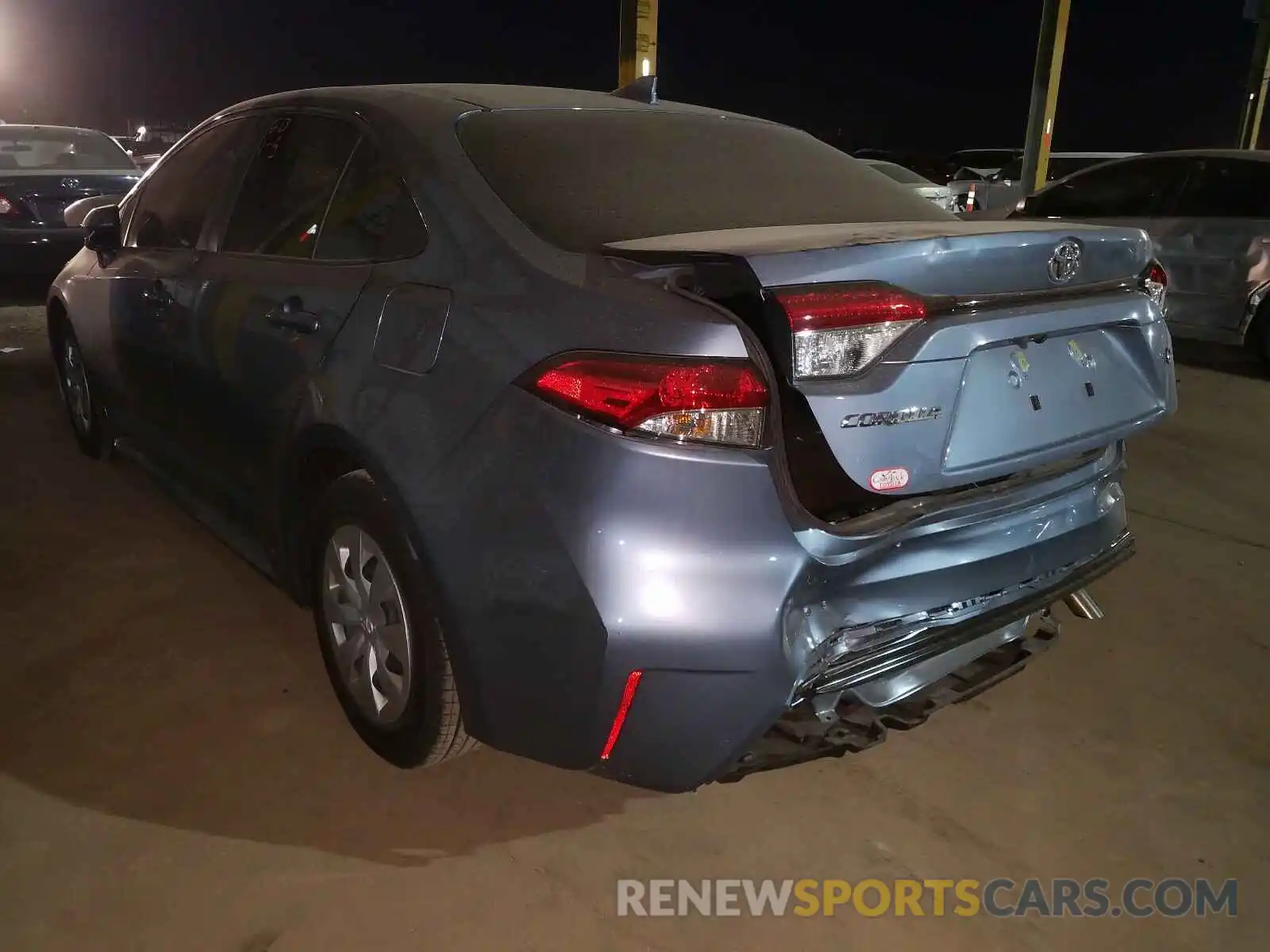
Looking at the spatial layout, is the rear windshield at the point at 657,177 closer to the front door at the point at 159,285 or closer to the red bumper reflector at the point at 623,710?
the red bumper reflector at the point at 623,710

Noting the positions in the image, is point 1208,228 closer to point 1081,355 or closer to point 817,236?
point 1081,355

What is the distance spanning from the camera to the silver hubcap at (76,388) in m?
4.34

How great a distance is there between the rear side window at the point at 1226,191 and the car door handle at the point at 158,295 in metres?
6.60

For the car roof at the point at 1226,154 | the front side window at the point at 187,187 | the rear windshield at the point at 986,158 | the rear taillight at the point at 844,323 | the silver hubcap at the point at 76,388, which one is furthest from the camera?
the rear windshield at the point at 986,158

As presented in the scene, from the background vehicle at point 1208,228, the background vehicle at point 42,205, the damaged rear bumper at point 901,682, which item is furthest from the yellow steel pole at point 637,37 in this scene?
the damaged rear bumper at point 901,682

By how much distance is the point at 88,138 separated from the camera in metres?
9.44

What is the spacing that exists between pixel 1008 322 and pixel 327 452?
152 centimetres

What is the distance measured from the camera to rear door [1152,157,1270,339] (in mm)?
6645

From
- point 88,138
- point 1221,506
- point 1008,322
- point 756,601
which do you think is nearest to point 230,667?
point 756,601

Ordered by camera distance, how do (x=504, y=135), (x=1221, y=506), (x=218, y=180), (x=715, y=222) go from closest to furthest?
(x=715, y=222) → (x=504, y=135) → (x=218, y=180) → (x=1221, y=506)

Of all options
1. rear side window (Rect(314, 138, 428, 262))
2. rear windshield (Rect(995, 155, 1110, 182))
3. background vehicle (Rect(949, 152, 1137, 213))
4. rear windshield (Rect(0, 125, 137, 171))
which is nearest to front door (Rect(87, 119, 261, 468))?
rear side window (Rect(314, 138, 428, 262))

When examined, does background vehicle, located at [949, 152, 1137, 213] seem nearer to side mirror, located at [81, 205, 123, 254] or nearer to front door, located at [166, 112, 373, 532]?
side mirror, located at [81, 205, 123, 254]

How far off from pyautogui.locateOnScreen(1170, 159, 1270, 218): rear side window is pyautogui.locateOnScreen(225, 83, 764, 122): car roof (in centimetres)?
523

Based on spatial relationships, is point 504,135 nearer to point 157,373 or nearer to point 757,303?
point 757,303
